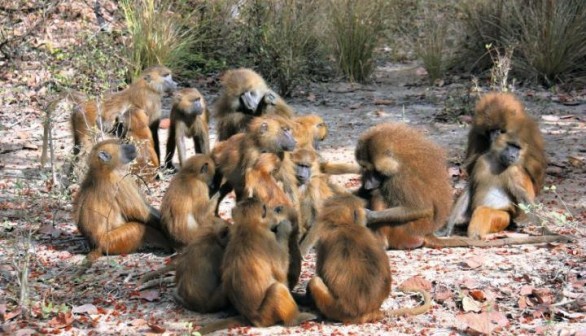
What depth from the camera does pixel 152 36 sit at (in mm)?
13234

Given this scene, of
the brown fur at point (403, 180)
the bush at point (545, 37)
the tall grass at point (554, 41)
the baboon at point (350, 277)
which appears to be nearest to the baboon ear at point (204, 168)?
the brown fur at point (403, 180)

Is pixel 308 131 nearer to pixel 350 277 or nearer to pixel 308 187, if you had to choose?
pixel 308 187

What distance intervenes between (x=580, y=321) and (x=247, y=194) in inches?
108

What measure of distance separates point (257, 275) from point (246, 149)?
2.15 m

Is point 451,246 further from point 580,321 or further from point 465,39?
point 465,39

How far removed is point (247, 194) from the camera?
7.41m

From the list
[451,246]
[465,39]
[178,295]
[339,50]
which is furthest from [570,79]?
[178,295]

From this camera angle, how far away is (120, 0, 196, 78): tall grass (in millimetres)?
13141

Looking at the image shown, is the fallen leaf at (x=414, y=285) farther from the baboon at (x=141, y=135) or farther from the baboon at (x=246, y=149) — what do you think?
the baboon at (x=141, y=135)

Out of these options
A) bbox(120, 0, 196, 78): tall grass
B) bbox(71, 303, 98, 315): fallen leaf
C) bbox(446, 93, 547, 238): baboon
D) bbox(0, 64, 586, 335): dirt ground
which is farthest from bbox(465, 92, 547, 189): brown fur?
bbox(120, 0, 196, 78): tall grass

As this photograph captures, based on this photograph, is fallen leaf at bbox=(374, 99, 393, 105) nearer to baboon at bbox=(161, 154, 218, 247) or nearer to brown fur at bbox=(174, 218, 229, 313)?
baboon at bbox=(161, 154, 218, 247)

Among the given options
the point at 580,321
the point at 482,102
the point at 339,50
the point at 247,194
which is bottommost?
the point at 580,321

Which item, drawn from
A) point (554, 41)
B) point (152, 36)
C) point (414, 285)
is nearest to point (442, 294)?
point (414, 285)

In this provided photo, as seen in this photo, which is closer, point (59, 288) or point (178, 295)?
point (178, 295)
